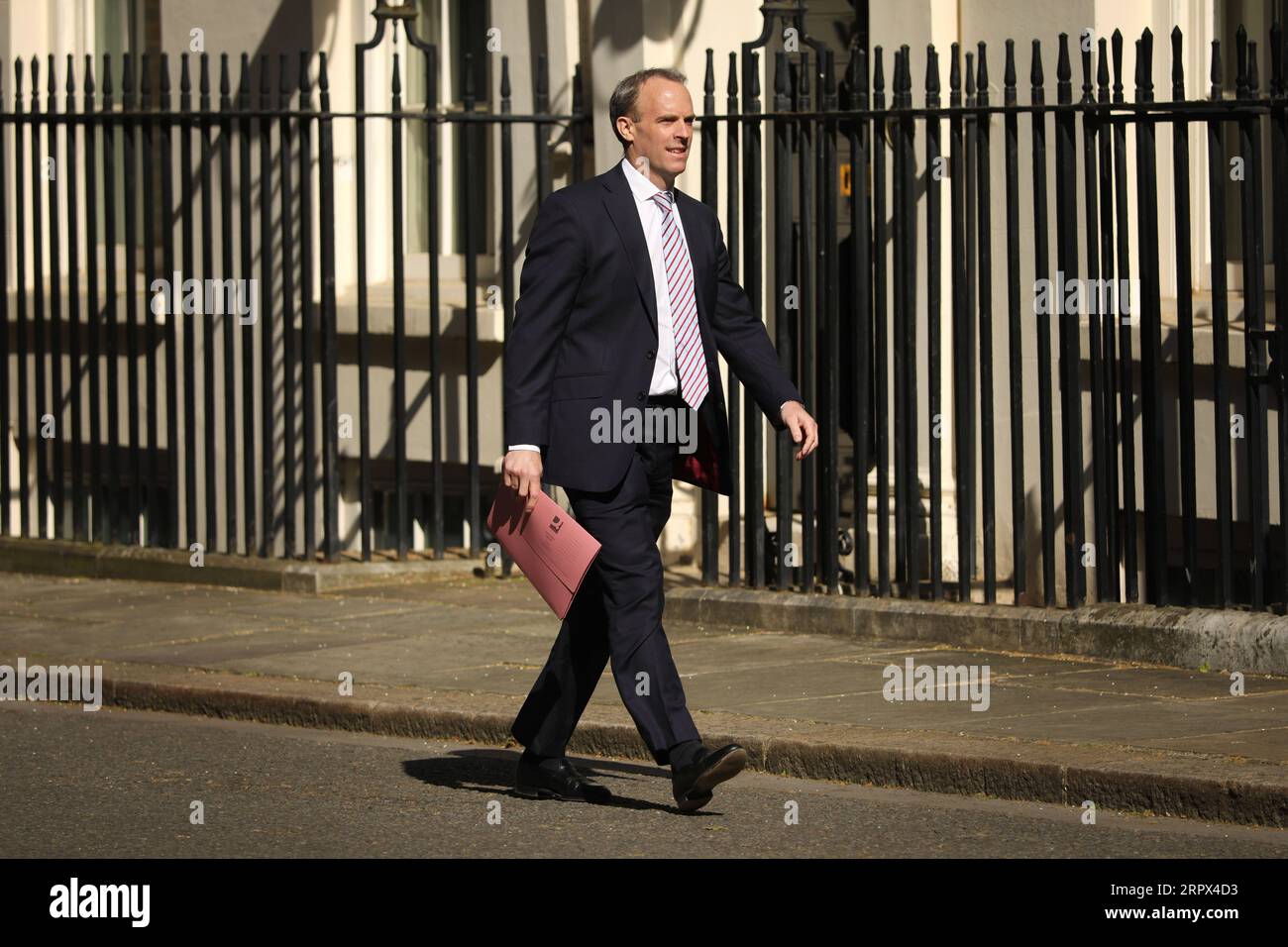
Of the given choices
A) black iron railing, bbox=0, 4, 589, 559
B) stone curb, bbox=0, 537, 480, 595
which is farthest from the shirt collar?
stone curb, bbox=0, 537, 480, 595

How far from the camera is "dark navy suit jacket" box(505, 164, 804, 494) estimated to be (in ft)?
22.0

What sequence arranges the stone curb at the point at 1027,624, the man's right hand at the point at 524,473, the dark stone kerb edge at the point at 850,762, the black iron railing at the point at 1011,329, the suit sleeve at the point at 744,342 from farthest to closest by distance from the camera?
the black iron railing at the point at 1011,329, the stone curb at the point at 1027,624, the suit sleeve at the point at 744,342, the dark stone kerb edge at the point at 850,762, the man's right hand at the point at 524,473

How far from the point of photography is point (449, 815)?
6957 millimetres

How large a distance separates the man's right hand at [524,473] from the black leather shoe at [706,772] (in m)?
0.89

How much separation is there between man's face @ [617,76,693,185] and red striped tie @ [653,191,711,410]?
0.46 ft

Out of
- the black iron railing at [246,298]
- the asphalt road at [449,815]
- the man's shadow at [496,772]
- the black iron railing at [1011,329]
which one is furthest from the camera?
the black iron railing at [246,298]

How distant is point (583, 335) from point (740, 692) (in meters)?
2.23

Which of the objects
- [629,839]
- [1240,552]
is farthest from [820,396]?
[629,839]

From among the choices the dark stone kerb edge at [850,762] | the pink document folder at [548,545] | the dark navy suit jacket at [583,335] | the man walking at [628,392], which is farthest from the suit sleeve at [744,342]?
the dark stone kerb edge at [850,762]

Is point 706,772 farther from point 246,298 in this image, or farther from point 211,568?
point 246,298

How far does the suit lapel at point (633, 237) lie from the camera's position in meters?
6.82

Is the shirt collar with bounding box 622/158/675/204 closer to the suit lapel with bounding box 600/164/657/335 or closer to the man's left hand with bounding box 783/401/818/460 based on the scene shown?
the suit lapel with bounding box 600/164/657/335

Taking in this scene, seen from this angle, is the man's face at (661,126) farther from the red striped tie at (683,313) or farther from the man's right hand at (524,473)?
the man's right hand at (524,473)
